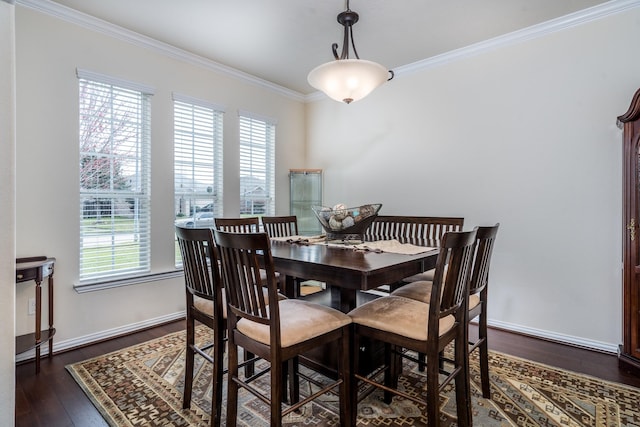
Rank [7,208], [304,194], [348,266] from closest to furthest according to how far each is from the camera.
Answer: [7,208], [348,266], [304,194]

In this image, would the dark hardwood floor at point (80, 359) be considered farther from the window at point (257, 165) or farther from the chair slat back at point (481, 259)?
the window at point (257, 165)

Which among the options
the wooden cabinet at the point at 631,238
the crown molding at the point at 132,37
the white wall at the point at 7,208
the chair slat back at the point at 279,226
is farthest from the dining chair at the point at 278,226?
the wooden cabinet at the point at 631,238

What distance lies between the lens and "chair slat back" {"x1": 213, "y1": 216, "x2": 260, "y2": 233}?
8.93 feet

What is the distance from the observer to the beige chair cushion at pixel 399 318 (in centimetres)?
155

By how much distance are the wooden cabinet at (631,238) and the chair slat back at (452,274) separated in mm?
1516

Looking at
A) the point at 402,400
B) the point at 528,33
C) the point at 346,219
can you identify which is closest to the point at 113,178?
the point at 346,219

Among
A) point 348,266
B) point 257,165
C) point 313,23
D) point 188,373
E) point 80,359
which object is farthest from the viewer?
point 257,165

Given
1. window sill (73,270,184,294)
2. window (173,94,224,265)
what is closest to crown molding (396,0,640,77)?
window (173,94,224,265)

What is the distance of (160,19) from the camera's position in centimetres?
279

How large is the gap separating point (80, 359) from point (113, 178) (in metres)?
1.46

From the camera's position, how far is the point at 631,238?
2305 mm

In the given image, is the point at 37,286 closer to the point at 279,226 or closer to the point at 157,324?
the point at 157,324

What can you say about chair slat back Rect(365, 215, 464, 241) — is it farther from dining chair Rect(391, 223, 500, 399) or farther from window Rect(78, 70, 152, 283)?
window Rect(78, 70, 152, 283)

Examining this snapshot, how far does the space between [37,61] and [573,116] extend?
4193 millimetres
